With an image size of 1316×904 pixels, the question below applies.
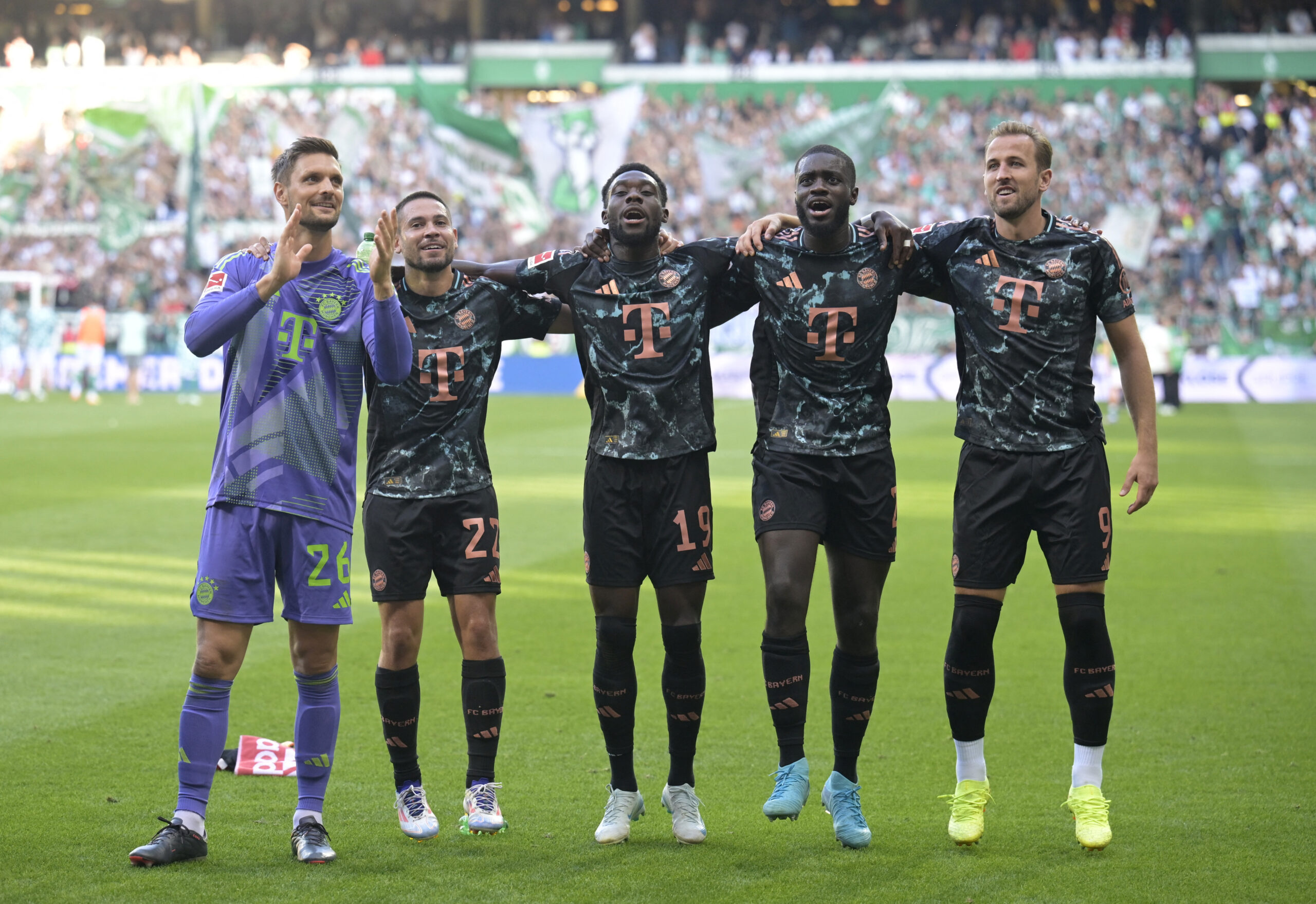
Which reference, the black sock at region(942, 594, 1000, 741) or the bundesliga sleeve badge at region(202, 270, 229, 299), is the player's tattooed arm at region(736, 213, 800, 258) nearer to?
the black sock at region(942, 594, 1000, 741)

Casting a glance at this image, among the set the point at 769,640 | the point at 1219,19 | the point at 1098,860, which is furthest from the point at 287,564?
the point at 1219,19

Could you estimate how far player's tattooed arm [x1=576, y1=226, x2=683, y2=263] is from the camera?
4.96 meters

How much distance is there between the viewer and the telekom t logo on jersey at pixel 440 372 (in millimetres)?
4887

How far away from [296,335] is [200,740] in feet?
4.41

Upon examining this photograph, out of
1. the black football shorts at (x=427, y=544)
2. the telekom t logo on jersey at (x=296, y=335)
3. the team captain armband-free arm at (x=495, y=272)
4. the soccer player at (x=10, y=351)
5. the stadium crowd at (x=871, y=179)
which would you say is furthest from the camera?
the stadium crowd at (x=871, y=179)

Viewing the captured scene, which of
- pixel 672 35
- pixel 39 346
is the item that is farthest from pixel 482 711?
pixel 672 35

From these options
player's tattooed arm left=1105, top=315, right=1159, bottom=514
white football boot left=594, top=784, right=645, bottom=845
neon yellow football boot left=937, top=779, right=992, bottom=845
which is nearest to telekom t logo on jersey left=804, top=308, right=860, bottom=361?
player's tattooed arm left=1105, top=315, right=1159, bottom=514

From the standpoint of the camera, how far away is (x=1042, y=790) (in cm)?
525

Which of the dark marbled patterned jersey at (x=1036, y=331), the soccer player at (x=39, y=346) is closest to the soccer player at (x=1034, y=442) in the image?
the dark marbled patterned jersey at (x=1036, y=331)

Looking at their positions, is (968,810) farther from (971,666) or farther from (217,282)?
(217,282)

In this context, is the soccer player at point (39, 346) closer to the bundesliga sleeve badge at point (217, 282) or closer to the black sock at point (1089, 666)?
the bundesliga sleeve badge at point (217, 282)

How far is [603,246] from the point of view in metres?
4.97

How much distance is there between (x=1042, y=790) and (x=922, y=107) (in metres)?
34.7

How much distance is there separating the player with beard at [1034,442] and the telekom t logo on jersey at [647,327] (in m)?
1.03
